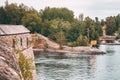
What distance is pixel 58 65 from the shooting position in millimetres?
69938

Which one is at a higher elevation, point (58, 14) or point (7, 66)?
point (58, 14)

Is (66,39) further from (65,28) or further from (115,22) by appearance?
(115,22)

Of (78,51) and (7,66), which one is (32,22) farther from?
(7,66)

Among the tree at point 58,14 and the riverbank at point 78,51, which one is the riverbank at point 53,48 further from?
the tree at point 58,14

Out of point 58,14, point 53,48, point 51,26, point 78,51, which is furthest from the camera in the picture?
point 58,14

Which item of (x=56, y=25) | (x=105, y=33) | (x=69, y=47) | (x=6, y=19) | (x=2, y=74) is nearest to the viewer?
(x=2, y=74)

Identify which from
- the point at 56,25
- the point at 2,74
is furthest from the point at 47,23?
the point at 2,74

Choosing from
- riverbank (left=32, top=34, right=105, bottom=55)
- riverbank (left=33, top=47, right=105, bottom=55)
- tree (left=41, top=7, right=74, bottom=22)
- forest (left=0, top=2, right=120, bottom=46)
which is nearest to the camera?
riverbank (left=33, top=47, right=105, bottom=55)

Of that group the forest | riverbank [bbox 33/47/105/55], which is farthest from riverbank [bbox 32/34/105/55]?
the forest

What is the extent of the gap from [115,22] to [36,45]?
72.2m

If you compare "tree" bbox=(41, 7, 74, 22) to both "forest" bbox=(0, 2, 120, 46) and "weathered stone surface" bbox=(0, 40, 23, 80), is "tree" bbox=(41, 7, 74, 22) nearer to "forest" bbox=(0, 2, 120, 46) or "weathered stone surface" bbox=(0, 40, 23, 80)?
"forest" bbox=(0, 2, 120, 46)

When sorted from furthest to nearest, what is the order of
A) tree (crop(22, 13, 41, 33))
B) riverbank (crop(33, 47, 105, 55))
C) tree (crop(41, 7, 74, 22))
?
tree (crop(41, 7, 74, 22)), tree (crop(22, 13, 41, 33)), riverbank (crop(33, 47, 105, 55))

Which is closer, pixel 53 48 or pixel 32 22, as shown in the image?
pixel 53 48

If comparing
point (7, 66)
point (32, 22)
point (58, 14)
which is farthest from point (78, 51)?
point (7, 66)
